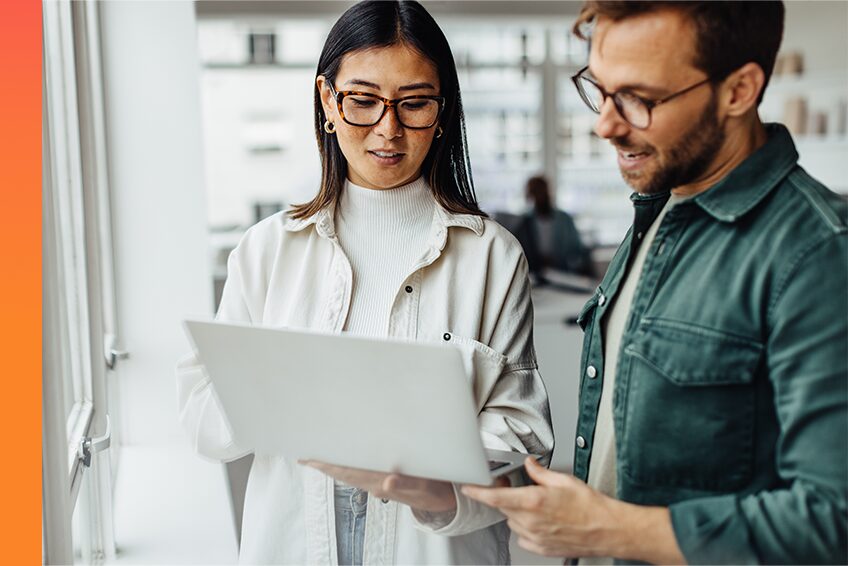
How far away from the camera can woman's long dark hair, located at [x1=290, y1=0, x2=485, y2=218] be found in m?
1.39

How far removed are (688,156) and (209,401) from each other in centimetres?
81

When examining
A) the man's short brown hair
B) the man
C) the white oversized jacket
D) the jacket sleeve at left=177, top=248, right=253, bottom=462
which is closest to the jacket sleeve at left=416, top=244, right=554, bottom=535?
the white oversized jacket

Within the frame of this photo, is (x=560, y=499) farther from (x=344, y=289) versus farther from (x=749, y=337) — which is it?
(x=344, y=289)

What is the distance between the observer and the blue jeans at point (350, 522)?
4.75 ft

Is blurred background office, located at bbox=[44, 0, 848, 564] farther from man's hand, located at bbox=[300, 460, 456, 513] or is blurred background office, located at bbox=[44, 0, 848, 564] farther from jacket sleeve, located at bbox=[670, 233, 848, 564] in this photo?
jacket sleeve, located at bbox=[670, 233, 848, 564]

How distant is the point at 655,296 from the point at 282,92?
25.8 feet

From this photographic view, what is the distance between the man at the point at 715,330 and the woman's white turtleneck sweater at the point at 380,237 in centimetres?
42

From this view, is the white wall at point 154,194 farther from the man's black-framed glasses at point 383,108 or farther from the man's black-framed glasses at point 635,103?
the man's black-framed glasses at point 635,103

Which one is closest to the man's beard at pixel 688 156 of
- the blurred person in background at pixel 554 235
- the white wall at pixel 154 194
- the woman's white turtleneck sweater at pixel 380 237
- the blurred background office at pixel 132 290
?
the woman's white turtleneck sweater at pixel 380 237

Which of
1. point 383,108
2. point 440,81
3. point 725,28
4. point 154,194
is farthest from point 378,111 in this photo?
point 154,194

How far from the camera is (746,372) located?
1028 millimetres

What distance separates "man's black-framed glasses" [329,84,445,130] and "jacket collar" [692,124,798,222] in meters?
0.47

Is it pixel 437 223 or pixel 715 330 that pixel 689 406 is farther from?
pixel 437 223

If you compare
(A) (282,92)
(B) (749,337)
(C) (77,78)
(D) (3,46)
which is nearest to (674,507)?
(B) (749,337)
